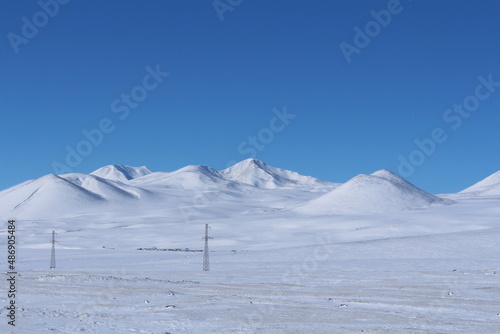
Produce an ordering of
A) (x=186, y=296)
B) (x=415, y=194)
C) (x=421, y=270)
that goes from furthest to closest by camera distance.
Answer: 1. (x=415, y=194)
2. (x=421, y=270)
3. (x=186, y=296)

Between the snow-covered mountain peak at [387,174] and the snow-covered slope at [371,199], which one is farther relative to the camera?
the snow-covered mountain peak at [387,174]

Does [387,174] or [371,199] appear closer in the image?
[371,199]

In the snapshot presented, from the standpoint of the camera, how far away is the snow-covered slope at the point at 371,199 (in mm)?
140875

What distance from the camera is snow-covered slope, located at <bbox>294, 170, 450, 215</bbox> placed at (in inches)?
5546

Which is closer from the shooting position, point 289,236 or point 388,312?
point 388,312

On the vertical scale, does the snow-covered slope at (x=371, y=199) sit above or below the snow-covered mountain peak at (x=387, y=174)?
below

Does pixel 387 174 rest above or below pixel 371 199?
above

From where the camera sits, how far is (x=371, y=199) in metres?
147

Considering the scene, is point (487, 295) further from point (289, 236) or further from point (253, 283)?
point (289, 236)

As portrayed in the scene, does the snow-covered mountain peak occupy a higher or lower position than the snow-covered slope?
higher

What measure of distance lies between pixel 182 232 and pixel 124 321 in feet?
289

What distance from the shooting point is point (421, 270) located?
142 ft

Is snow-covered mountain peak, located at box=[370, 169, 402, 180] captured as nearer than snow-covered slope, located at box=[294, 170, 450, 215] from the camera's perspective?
No

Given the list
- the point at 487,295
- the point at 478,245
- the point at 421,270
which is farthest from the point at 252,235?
the point at 487,295
